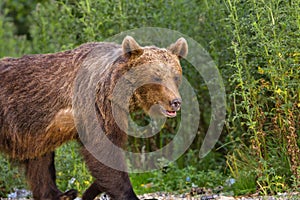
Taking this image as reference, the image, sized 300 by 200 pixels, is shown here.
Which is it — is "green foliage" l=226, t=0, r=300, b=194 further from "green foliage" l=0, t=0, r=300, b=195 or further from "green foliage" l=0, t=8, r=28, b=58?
"green foliage" l=0, t=8, r=28, b=58

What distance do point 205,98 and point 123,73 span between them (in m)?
2.76

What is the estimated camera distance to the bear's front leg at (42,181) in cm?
686

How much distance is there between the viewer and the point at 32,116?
661 centimetres

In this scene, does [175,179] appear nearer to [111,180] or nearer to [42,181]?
[42,181]

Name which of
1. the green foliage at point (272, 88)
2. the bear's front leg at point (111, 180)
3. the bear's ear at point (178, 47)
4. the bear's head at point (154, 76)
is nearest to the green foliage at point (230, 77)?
the green foliage at point (272, 88)

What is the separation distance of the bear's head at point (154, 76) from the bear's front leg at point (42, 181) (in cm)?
→ 131

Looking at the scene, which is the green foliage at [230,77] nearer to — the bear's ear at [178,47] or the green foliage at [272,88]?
the green foliage at [272,88]

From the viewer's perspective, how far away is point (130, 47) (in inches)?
235

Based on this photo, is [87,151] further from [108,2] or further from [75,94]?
[108,2]

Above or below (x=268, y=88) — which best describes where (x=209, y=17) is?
above

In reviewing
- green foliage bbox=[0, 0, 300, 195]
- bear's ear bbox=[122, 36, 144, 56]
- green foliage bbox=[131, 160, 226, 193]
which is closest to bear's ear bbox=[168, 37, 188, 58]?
bear's ear bbox=[122, 36, 144, 56]

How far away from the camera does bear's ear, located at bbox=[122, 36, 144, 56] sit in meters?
5.96

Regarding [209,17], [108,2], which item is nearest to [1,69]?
[108,2]

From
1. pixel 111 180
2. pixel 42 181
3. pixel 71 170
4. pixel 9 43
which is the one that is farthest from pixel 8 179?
pixel 9 43
